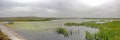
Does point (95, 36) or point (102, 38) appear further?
point (95, 36)

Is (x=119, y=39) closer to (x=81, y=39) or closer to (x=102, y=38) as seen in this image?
(x=102, y=38)

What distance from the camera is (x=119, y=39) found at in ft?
70.9

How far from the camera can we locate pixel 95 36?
28422 millimetres

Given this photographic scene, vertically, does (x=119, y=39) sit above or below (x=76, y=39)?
above

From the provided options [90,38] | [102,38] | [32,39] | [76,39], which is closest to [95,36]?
[90,38]

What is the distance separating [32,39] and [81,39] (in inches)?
286

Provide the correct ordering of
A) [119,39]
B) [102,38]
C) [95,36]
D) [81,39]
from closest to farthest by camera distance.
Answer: [119,39] → [102,38] → [95,36] → [81,39]

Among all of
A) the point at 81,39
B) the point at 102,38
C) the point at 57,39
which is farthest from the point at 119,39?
the point at 57,39

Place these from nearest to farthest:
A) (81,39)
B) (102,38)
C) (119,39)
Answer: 1. (119,39)
2. (102,38)
3. (81,39)

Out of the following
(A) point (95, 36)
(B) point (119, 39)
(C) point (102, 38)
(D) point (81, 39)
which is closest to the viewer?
(B) point (119, 39)

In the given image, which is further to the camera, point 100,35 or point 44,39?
point 44,39

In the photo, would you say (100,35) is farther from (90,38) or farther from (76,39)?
(76,39)

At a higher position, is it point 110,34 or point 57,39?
point 110,34

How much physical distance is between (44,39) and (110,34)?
10.5 meters
